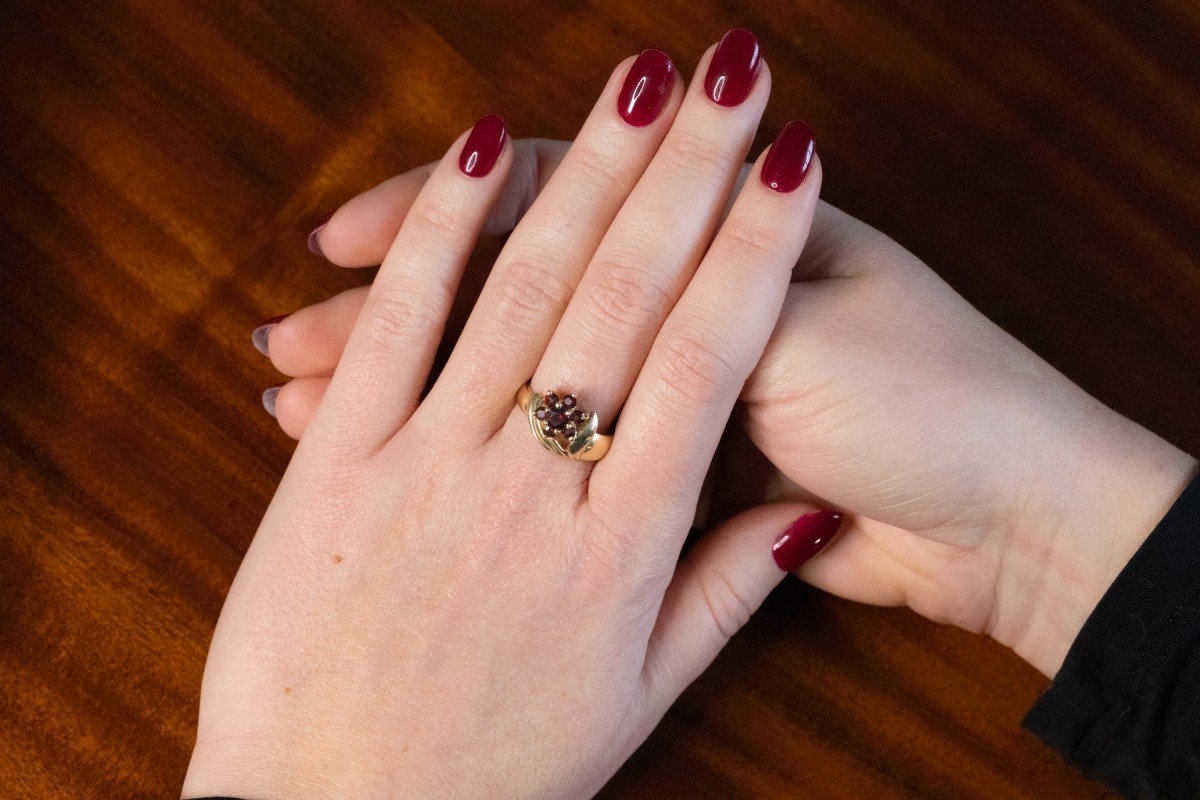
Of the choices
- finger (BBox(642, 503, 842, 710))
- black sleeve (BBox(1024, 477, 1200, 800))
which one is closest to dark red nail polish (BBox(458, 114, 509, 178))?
finger (BBox(642, 503, 842, 710))

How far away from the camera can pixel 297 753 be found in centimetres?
85

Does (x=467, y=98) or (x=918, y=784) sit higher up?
(x=467, y=98)

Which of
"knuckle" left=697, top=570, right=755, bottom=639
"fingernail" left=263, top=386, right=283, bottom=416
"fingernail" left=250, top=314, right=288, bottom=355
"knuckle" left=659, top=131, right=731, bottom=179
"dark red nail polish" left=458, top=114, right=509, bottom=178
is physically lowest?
"fingernail" left=263, top=386, right=283, bottom=416

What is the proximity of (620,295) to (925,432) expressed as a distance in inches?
12.0

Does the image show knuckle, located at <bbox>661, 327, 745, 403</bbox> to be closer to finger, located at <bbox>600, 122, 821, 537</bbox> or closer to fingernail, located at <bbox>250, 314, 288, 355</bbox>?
finger, located at <bbox>600, 122, 821, 537</bbox>

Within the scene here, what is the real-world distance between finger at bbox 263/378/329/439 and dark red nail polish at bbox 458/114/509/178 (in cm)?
27

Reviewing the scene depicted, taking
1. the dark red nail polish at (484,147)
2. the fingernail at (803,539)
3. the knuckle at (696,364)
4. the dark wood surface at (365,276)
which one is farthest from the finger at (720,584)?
the dark red nail polish at (484,147)

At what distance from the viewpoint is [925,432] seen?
0.87 meters

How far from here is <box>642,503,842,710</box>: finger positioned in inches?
36.5

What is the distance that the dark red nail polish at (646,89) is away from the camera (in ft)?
2.84

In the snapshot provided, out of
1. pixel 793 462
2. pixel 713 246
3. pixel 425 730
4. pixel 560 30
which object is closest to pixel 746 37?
pixel 713 246

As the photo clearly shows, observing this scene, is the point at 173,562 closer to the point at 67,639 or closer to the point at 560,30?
the point at 67,639

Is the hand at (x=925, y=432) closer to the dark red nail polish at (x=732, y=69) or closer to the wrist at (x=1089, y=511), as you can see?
the wrist at (x=1089, y=511)

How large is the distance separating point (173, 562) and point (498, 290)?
455 mm
